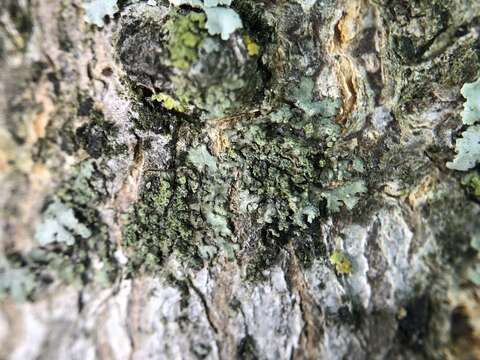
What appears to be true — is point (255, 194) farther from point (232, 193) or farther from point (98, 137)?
point (98, 137)

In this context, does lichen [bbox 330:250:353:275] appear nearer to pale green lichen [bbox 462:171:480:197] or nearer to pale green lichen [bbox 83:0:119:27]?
pale green lichen [bbox 462:171:480:197]

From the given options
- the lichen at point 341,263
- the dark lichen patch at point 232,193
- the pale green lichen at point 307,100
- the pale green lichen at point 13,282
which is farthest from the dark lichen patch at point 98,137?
the lichen at point 341,263

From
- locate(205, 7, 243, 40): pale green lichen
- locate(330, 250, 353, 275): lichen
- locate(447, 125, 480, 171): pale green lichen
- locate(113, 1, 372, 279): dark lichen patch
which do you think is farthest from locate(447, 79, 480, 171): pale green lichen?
locate(205, 7, 243, 40): pale green lichen

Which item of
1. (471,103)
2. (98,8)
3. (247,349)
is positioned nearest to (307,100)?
(471,103)

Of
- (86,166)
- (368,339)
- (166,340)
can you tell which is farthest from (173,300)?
(368,339)

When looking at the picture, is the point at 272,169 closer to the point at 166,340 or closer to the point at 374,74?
the point at 374,74
